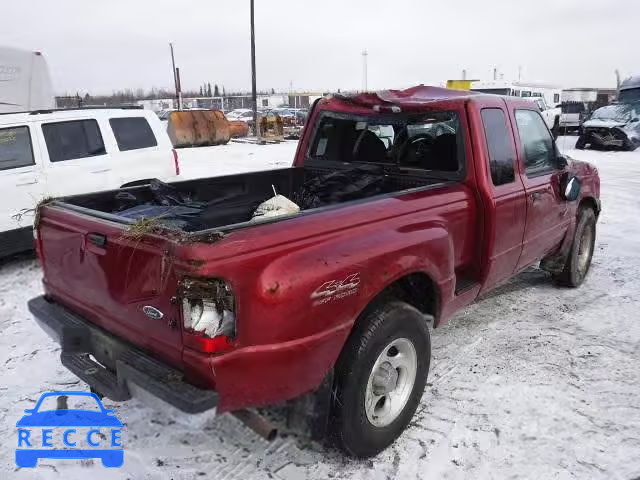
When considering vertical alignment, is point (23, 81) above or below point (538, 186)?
above

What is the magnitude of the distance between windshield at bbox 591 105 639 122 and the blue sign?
2242 centimetres

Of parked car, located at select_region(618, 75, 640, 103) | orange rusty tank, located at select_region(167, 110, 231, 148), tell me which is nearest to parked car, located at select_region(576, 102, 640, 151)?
parked car, located at select_region(618, 75, 640, 103)

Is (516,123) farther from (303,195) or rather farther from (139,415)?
(139,415)

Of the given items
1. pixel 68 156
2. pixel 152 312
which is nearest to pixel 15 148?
pixel 68 156

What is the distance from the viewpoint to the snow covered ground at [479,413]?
2.85 m

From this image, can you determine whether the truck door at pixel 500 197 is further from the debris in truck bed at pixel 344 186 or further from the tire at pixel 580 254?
the tire at pixel 580 254

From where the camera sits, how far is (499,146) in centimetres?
395

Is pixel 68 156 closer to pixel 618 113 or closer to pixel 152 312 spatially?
pixel 152 312

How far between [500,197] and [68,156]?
221 inches

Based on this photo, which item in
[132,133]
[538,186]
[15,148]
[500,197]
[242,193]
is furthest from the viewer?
[132,133]

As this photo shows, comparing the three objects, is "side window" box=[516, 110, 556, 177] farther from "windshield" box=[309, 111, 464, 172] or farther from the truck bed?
the truck bed

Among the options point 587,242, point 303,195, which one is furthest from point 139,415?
point 587,242

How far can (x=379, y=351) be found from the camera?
2.75 meters

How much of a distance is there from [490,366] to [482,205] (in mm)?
1265
